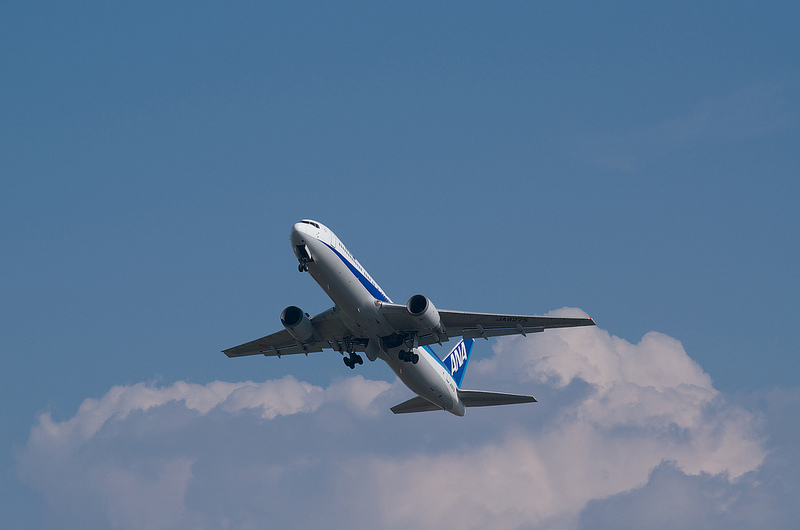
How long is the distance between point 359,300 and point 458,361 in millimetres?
15564

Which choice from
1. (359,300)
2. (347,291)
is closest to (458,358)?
(359,300)

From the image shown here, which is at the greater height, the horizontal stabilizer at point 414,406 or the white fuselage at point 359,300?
the horizontal stabilizer at point 414,406

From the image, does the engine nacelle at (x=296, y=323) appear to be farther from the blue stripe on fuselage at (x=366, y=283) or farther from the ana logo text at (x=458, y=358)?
the ana logo text at (x=458, y=358)

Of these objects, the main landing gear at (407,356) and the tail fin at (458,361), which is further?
the tail fin at (458,361)

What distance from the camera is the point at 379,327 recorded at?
4797cm

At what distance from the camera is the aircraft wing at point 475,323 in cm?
4731

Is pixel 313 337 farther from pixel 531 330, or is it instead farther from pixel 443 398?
pixel 531 330

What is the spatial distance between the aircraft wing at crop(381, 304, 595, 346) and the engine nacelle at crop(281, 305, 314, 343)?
5063mm

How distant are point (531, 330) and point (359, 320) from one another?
905 centimetres

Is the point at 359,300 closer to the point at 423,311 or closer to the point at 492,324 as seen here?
the point at 423,311

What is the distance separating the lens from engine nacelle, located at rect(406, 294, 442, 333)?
46.4 m

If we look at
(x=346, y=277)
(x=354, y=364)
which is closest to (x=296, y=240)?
(x=346, y=277)

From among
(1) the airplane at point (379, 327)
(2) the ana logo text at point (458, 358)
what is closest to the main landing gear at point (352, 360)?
(1) the airplane at point (379, 327)

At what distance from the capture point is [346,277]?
146ft
